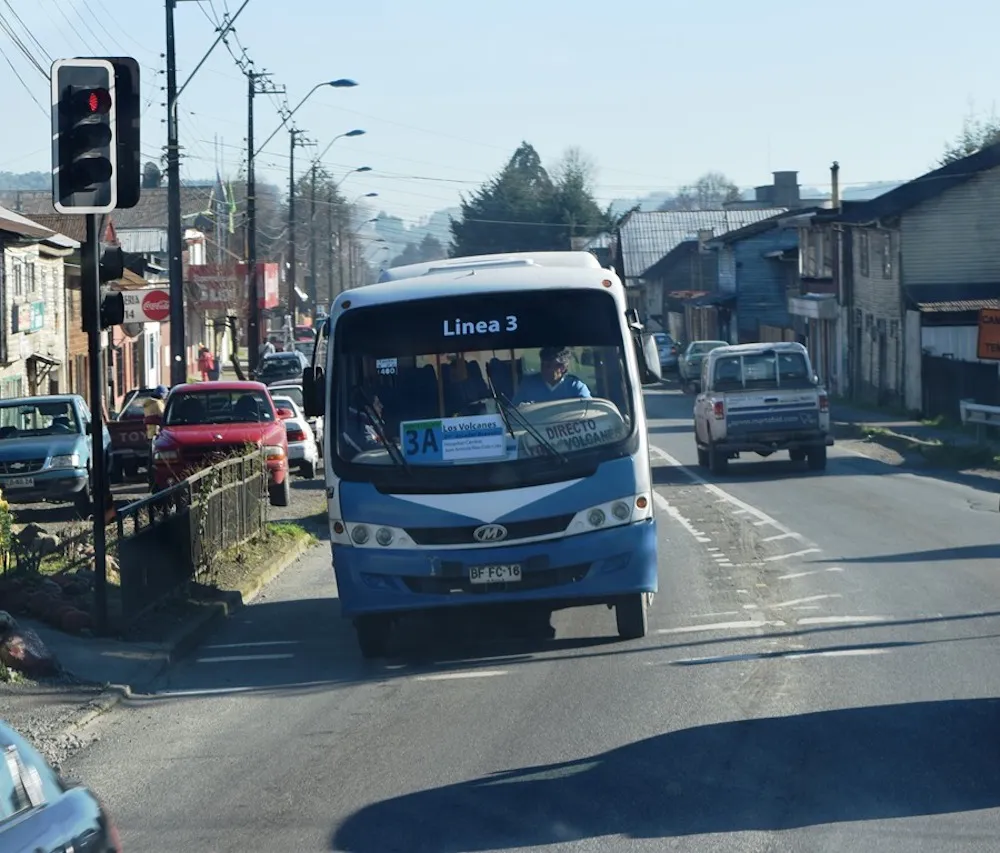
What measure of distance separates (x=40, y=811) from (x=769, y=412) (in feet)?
77.8

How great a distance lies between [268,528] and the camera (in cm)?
1888

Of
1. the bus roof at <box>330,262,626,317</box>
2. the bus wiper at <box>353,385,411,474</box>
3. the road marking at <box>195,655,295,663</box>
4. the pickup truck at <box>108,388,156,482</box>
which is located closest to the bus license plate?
the bus wiper at <box>353,385,411,474</box>

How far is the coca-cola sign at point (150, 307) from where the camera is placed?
27.4 metres

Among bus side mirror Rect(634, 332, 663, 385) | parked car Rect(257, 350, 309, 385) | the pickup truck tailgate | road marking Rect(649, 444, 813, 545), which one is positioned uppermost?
parked car Rect(257, 350, 309, 385)

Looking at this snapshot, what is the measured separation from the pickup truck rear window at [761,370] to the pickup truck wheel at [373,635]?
17181 mm

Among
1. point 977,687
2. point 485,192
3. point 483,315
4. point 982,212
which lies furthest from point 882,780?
point 485,192

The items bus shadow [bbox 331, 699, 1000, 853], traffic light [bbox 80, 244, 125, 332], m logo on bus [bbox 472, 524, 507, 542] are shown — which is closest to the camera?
bus shadow [bbox 331, 699, 1000, 853]

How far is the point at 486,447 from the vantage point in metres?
10.9

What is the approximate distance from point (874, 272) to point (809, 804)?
147ft

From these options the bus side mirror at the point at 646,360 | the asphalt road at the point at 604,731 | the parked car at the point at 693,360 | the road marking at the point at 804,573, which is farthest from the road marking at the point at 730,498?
the parked car at the point at 693,360

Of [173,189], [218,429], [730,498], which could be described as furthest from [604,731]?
[173,189]

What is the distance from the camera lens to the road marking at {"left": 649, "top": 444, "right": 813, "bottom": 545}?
18.6 meters

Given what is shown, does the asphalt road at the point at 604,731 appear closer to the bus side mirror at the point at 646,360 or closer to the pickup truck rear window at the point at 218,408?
the bus side mirror at the point at 646,360

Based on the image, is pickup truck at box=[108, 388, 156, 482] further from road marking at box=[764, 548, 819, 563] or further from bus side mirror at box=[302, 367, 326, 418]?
bus side mirror at box=[302, 367, 326, 418]
